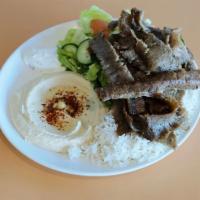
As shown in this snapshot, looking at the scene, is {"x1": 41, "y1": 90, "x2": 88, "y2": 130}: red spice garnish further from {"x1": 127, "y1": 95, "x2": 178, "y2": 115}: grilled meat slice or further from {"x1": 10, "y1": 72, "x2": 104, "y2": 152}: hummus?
{"x1": 127, "y1": 95, "x2": 178, "y2": 115}: grilled meat slice

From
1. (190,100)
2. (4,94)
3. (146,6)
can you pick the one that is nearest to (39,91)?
(4,94)

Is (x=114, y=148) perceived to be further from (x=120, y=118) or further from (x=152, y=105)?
(x=152, y=105)

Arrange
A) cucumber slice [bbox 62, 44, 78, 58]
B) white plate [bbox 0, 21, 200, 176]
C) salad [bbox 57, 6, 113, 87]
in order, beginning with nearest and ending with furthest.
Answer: white plate [bbox 0, 21, 200, 176] < salad [bbox 57, 6, 113, 87] < cucumber slice [bbox 62, 44, 78, 58]

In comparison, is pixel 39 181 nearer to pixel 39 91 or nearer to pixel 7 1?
pixel 39 91

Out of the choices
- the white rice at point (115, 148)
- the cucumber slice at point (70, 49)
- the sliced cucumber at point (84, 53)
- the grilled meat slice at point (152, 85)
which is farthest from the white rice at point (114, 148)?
the cucumber slice at point (70, 49)

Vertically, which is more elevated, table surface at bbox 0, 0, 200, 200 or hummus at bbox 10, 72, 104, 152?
hummus at bbox 10, 72, 104, 152

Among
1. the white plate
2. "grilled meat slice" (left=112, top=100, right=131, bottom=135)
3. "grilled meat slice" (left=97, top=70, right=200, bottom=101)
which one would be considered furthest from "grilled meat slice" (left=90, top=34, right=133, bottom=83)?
the white plate
